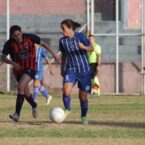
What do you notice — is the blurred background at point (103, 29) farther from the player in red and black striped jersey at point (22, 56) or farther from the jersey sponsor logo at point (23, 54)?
the jersey sponsor logo at point (23, 54)

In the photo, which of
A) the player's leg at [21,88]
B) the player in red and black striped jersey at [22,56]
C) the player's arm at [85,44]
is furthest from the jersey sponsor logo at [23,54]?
the player's arm at [85,44]

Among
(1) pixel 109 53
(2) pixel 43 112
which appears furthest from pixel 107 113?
(1) pixel 109 53

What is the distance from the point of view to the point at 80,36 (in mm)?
14406

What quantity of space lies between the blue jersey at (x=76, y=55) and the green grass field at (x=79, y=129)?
99 cm

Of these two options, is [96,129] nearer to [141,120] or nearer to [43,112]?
[141,120]

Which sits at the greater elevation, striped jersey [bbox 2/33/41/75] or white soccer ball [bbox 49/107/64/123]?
striped jersey [bbox 2/33/41/75]

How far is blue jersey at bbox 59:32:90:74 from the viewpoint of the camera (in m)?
14.3

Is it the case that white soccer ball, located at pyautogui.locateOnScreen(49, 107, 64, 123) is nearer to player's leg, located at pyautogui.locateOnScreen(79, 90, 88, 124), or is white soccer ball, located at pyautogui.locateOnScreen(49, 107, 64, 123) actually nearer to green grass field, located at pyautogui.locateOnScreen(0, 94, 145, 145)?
green grass field, located at pyautogui.locateOnScreen(0, 94, 145, 145)

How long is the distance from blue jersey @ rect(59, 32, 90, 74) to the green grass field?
0.99 metres

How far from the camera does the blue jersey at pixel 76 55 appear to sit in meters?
14.3

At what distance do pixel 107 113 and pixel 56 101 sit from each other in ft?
17.4

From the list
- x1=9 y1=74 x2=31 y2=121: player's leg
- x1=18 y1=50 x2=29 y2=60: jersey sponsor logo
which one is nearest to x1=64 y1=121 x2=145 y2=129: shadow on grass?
x1=9 y1=74 x2=31 y2=121: player's leg

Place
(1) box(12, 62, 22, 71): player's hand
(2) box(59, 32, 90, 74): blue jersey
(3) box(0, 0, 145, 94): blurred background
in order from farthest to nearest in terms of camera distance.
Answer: (3) box(0, 0, 145, 94): blurred background → (1) box(12, 62, 22, 71): player's hand → (2) box(59, 32, 90, 74): blue jersey

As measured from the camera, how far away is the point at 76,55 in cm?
1442
